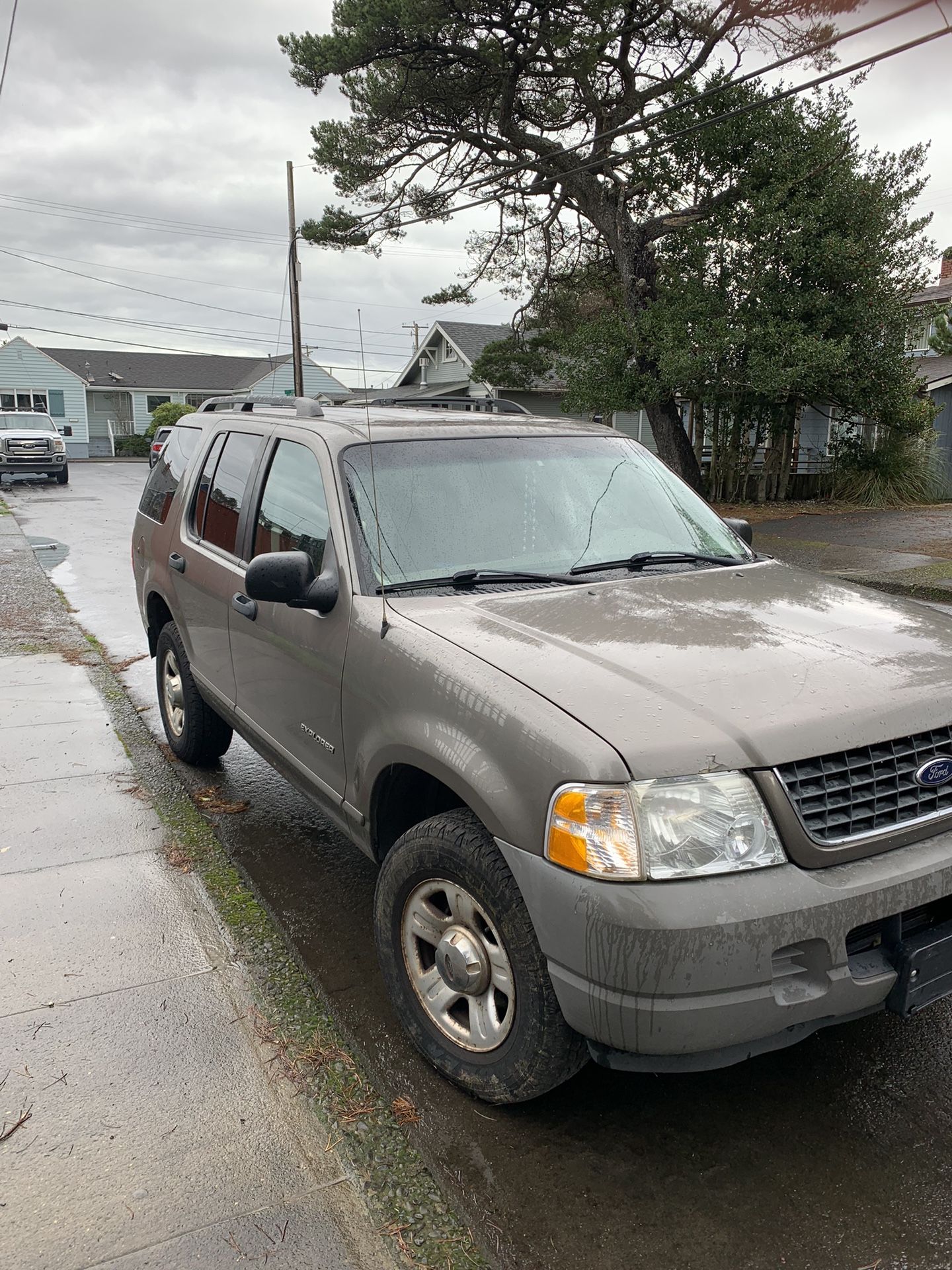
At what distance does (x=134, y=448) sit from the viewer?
52906mm

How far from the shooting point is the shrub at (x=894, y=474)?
22531mm

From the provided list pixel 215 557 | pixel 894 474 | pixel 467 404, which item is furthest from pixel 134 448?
pixel 215 557

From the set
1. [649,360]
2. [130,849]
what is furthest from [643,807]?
[649,360]

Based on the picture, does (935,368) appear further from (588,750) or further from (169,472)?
(588,750)

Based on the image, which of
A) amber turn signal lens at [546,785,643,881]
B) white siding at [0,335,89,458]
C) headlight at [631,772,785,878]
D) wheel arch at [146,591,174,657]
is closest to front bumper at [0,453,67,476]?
wheel arch at [146,591,174,657]

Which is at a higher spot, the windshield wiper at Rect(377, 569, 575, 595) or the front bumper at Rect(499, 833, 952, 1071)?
the windshield wiper at Rect(377, 569, 575, 595)

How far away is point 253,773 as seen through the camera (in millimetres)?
5418

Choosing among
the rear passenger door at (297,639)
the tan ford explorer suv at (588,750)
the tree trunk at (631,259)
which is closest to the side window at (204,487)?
the rear passenger door at (297,639)

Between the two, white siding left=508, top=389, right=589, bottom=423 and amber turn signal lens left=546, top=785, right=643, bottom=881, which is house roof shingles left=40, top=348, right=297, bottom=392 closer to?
white siding left=508, top=389, right=589, bottom=423

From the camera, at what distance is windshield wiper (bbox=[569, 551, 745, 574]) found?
342 centimetres

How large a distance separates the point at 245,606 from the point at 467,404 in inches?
Result: 64.3

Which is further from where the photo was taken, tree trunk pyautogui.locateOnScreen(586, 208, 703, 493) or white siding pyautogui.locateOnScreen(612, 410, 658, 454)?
white siding pyautogui.locateOnScreen(612, 410, 658, 454)

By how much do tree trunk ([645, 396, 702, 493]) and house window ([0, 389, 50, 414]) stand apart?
42.6 metres

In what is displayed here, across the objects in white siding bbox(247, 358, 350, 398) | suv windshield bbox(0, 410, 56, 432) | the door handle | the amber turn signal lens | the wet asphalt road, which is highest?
white siding bbox(247, 358, 350, 398)
